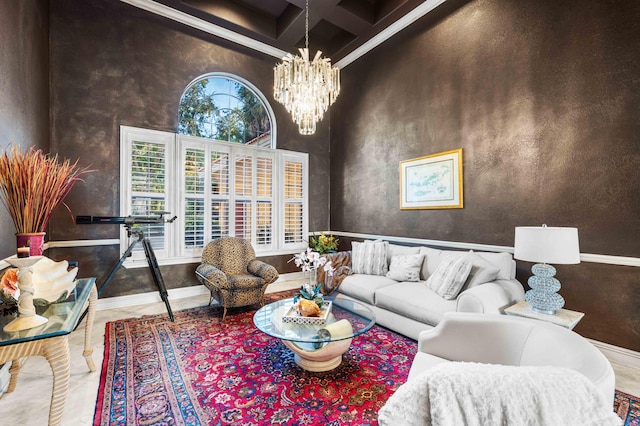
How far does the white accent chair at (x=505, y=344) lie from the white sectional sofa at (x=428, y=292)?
0.77 meters

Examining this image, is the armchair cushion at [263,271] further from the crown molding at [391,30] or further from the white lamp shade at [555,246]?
the crown molding at [391,30]

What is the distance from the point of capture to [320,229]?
18.4 feet

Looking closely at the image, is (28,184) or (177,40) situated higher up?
(177,40)

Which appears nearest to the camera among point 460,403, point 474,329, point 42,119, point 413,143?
point 460,403

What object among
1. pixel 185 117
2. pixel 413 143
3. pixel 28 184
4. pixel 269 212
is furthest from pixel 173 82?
pixel 413 143

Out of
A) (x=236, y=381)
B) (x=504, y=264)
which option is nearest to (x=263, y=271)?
(x=236, y=381)

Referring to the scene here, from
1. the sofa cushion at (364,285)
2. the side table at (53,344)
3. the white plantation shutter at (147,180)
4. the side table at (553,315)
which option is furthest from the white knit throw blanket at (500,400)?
the white plantation shutter at (147,180)

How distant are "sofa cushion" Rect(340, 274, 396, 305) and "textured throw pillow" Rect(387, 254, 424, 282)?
0.09 m

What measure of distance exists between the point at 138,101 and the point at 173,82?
1.92 ft

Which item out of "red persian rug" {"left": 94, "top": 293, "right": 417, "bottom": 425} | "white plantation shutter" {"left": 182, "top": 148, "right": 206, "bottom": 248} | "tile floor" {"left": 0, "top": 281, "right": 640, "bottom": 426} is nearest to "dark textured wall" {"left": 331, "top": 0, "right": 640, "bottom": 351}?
"tile floor" {"left": 0, "top": 281, "right": 640, "bottom": 426}

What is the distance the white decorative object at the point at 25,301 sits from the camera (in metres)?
1.35

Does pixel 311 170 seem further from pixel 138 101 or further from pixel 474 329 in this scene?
pixel 474 329

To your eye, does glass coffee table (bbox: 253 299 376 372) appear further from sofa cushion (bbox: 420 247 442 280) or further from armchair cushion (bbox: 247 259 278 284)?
sofa cushion (bbox: 420 247 442 280)

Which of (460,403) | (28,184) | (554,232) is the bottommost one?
(460,403)
